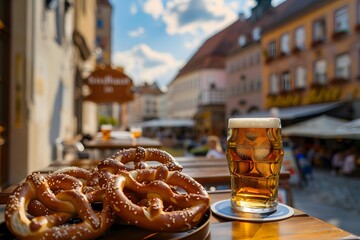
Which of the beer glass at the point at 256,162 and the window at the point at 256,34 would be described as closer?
the beer glass at the point at 256,162

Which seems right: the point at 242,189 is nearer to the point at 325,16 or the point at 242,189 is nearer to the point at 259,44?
the point at 325,16

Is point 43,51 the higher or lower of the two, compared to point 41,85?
higher

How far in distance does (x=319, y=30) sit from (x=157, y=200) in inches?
846

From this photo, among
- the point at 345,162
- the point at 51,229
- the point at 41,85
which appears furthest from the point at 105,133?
the point at 345,162

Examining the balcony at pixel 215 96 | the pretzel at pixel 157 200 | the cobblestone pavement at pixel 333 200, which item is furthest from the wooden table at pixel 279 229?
Result: the balcony at pixel 215 96

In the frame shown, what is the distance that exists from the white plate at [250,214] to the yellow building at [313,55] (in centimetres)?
1744

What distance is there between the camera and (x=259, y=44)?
2897 cm

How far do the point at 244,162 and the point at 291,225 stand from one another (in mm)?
297

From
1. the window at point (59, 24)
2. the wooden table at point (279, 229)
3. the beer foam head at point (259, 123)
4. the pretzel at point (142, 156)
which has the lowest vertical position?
the wooden table at point (279, 229)

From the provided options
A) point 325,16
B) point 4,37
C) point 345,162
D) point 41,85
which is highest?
point 325,16

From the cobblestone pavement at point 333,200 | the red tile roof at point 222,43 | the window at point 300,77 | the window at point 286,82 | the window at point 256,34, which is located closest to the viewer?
the cobblestone pavement at point 333,200

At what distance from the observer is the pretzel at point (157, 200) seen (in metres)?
0.92

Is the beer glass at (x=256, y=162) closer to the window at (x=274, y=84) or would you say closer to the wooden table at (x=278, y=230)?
the wooden table at (x=278, y=230)

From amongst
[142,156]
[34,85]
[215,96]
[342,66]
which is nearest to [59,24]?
[34,85]
